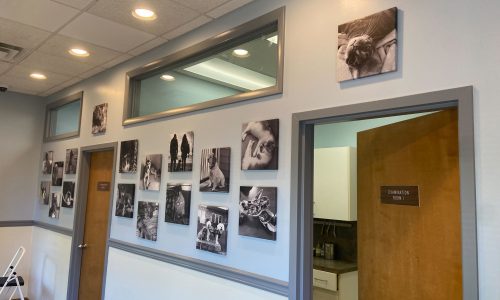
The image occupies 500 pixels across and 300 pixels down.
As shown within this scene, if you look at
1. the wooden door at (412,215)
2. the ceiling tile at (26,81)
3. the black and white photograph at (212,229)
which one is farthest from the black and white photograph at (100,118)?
the wooden door at (412,215)

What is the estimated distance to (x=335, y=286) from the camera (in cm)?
354

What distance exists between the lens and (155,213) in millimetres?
3012

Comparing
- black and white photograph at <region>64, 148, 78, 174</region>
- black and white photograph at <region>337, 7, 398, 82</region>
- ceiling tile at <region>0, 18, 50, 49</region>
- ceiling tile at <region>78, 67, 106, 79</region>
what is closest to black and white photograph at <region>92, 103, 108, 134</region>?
ceiling tile at <region>78, 67, 106, 79</region>

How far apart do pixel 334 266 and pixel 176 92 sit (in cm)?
231

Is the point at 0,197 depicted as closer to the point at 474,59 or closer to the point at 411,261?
the point at 411,261

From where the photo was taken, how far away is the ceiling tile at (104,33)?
275 cm

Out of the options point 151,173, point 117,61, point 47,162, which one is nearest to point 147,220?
point 151,173

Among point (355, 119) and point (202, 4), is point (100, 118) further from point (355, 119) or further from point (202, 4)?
point (355, 119)

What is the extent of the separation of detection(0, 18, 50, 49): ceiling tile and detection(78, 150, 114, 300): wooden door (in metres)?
1.25

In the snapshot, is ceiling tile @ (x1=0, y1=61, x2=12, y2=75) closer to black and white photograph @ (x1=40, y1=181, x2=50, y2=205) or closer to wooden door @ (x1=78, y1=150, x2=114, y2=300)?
wooden door @ (x1=78, y1=150, x2=114, y2=300)

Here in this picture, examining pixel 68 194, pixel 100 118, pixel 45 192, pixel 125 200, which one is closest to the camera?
pixel 125 200

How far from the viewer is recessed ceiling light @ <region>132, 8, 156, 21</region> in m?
2.54

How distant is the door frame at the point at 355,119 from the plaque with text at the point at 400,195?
489 mm

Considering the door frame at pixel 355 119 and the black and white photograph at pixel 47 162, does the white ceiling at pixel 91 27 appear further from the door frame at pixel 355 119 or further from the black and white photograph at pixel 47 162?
the black and white photograph at pixel 47 162
